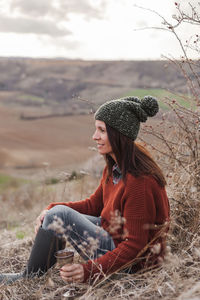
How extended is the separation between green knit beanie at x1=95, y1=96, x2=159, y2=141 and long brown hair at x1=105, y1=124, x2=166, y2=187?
0.14 ft

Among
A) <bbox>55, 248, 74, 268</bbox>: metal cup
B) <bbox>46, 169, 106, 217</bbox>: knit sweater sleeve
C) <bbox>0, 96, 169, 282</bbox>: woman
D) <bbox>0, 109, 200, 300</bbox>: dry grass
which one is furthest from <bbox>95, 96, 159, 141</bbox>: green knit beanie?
<bbox>55, 248, 74, 268</bbox>: metal cup

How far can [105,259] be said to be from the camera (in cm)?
195

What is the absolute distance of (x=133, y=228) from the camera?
6.34ft

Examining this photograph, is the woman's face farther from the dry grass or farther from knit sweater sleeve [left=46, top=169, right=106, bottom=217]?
the dry grass

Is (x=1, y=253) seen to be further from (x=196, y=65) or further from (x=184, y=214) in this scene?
(x=196, y=65)

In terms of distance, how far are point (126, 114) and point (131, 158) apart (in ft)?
0.89

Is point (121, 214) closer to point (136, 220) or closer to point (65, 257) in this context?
point (136, 220)

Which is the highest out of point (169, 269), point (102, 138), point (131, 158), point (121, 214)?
point (102, 138)

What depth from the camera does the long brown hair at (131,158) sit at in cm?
200

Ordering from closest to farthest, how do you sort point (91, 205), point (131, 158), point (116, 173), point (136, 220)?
point (136, 220)
point (131, 158)
point (116, 173)
point (91, 205)

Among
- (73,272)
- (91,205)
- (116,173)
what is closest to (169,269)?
(73,272)

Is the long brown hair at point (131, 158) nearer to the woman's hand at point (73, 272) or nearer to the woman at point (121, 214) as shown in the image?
the woman at point (121, 214)

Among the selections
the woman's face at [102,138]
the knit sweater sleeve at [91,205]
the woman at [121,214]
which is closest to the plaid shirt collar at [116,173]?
the woman at [121,214]

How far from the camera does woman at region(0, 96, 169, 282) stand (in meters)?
1.93
